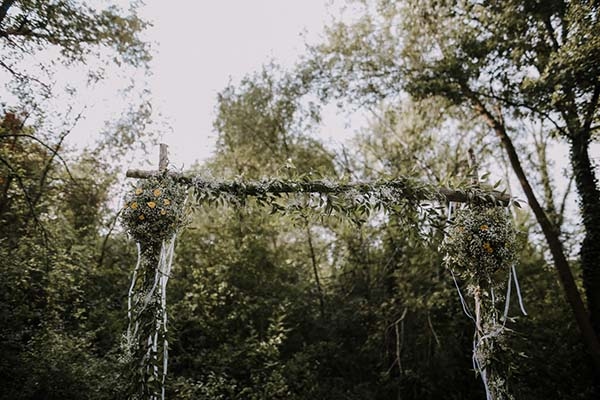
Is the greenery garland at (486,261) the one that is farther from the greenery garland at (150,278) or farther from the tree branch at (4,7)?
the tree branch at (4,7)

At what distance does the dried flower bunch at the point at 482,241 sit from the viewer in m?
3.05

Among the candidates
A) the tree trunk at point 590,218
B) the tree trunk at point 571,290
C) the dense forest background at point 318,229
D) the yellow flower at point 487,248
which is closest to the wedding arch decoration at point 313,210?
the yellow flower at point 487,248

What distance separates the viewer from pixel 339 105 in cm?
730

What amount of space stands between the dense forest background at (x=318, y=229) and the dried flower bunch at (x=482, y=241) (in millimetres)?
200

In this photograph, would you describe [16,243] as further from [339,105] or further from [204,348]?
[339,105]

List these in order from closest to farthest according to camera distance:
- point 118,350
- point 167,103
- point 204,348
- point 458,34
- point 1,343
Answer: point 1,343, point 118,350, point 458,34, point 204,348, point 167,103

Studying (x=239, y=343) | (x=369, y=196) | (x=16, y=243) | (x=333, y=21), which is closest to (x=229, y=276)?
(x=239, y=343)

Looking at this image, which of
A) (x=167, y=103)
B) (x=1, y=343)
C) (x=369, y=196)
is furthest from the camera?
(x=167, y=103)

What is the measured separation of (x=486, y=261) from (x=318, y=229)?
5.45m

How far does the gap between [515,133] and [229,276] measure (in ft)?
19.5

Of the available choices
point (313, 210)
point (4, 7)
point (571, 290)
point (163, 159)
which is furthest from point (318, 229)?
point (4, 7)

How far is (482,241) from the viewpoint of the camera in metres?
3.06

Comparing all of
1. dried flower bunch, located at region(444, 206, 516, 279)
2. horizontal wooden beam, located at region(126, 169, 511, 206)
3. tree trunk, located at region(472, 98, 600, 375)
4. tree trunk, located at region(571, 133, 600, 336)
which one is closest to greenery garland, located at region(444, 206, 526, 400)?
dried flower bunch, located at region(444, 206, 516, 279)

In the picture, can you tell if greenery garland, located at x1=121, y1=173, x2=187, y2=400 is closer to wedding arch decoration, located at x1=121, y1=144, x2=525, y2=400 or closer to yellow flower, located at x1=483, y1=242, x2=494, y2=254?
wedding arch decoration, located at x1=121, y1=144, x2=525, y2=400
